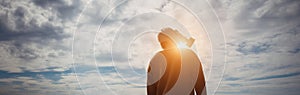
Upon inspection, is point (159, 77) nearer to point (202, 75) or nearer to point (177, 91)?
point (177, 91)

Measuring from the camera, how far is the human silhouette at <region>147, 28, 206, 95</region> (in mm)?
9914

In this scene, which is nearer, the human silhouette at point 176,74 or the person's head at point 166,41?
the human silhouette at point 176,74

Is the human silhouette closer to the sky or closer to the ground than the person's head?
closer to the ground

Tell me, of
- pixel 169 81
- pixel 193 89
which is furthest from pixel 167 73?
pixel 193 89

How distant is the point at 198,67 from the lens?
394 inches

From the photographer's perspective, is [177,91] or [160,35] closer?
[177,91]

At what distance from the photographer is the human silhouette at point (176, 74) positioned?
9.91 m

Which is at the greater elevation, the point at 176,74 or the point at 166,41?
the point at 166,41

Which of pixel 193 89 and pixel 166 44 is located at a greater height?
pixel 166 44

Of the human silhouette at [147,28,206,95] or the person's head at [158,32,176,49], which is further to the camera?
the person's head at [158,32,176,49]

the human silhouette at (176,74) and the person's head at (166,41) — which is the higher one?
the person's head at (166,41)

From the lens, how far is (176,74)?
10008mm

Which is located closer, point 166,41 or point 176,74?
point 176,74

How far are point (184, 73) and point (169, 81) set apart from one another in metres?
0.56
